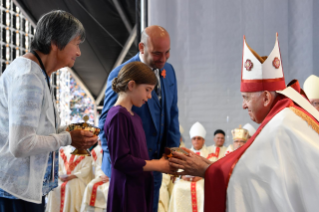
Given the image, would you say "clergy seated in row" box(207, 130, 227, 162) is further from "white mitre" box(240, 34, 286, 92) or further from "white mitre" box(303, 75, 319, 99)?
"white mitre" box(240, 34, 286, 92)

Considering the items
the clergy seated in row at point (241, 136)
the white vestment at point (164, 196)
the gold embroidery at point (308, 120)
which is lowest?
the white vestment at point (164, 196)

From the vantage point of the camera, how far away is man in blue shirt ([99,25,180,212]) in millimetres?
2213

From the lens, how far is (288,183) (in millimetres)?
1555

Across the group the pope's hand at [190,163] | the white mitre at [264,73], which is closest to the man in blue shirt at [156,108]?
the pope's hand at [190,163]

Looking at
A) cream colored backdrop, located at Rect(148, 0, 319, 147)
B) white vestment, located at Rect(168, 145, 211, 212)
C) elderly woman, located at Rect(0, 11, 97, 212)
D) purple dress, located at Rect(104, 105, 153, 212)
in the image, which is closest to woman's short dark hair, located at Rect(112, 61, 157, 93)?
purple dress, located at Rect(104, 105, 153, 212)

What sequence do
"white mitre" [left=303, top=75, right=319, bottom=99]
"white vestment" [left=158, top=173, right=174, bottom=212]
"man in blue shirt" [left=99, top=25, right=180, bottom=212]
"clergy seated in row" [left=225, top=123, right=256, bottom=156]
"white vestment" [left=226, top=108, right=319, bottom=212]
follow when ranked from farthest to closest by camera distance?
"white vestment" [left=158, top=173, right=174, bottom=212], "clergy seated in row" [left=225, top=123, right=256, bottom=156], "white mitre" [left=303, top=75, right=319, bottom=99], "man in blue shirt" [left=99, top=25, right=180, bottom=212], "white vestment" [left=226, top=108, right=319, bottom=212]

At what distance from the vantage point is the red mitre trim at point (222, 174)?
1.70m

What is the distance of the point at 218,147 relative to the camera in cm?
595

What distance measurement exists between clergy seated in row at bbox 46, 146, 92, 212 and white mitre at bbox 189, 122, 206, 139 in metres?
1.89

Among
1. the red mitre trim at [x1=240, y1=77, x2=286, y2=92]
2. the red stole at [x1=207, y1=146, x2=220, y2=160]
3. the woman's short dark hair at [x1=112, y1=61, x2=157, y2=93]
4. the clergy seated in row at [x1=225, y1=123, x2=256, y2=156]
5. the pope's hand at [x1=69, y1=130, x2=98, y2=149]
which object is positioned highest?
the woman's short dark hair at [x1=112, y1=61, x2=157, y2=93]

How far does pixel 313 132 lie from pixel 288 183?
0.29 metres

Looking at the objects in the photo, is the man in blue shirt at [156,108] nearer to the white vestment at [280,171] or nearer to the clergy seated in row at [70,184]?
the white vestment at [280,171]

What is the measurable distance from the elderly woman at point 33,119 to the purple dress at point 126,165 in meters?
0.28

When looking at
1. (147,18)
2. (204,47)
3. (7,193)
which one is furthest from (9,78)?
(204,47)
